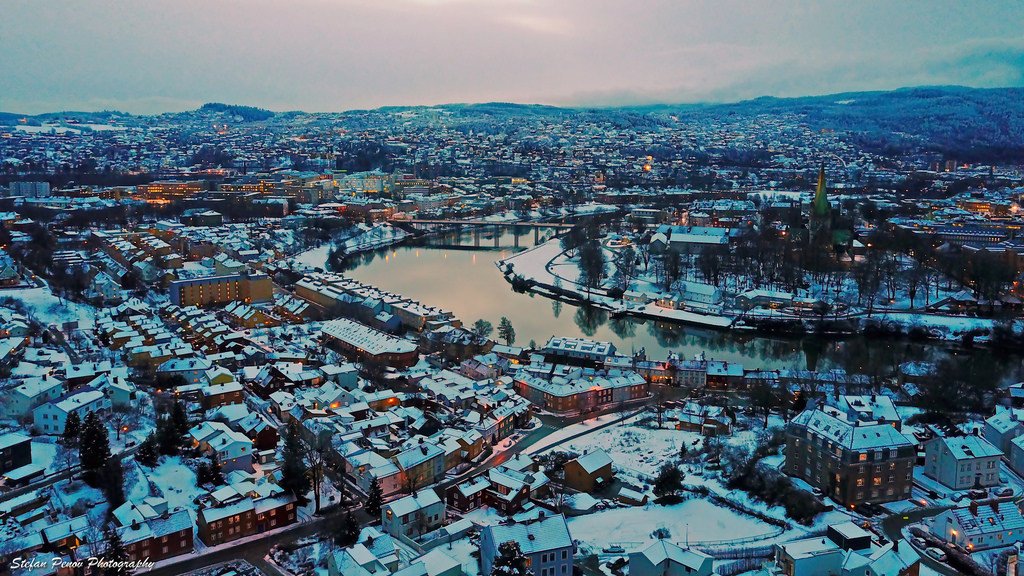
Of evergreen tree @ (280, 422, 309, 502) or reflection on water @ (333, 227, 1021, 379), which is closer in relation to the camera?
evergreen tree @ (280, 422, 309, 502)

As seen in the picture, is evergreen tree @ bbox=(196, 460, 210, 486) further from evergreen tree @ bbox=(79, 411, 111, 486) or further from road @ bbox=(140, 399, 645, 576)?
road @ bbox=(140, 399, 645, 576)

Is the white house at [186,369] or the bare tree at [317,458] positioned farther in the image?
the white house at [186,369]

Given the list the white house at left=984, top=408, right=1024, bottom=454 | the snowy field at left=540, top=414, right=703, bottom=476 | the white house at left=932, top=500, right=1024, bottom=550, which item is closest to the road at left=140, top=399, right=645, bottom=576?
the snowy field at left=540, top=414, right=703, bottom=476

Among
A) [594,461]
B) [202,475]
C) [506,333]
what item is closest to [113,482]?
[202,475]

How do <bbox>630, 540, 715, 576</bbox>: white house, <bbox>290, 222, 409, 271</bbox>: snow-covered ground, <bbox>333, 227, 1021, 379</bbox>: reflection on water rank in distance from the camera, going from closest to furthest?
<bbox>630, 540, 715, 576</bbox>: white house < <bbox>333, 227, 1021, 379</bbox>: reflection on water < <bbox>290, 222, 409, 271</bbox>: snow-covered ground

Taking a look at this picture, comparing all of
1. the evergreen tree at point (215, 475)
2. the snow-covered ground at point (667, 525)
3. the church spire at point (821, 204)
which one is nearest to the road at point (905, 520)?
the snow-covered ground at point (667, 525)

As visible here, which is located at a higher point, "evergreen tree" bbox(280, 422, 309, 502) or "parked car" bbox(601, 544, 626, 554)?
"evergreen tree" bbox(280, 422, 309, 502)

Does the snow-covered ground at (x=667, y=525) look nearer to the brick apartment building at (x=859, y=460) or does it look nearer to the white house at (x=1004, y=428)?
the brick apartment building at (x=859, y=460)
